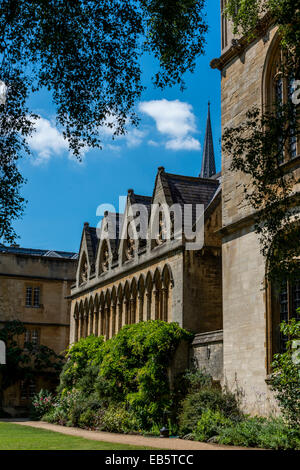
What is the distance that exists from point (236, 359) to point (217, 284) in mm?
5746

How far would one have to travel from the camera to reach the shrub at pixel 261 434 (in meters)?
13.0

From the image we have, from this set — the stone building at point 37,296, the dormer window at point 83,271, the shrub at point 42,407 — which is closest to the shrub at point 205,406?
the shrub at point 42,407

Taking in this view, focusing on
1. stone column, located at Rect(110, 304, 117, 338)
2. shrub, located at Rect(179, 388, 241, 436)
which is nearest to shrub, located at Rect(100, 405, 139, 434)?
shrub, located at Rect(179, 388, 241, 436)

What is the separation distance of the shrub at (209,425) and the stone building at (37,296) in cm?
2570

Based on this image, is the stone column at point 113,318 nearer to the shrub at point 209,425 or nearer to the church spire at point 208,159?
the shrub at point 209,425

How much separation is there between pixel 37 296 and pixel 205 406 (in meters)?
26.8

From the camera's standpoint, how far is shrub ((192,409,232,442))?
15797 mm

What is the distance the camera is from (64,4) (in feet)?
33.9

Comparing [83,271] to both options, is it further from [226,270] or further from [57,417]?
[226,270]

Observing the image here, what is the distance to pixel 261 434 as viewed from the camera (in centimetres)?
1378

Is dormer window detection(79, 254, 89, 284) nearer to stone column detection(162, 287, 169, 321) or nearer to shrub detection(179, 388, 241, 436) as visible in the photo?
stone column detection(162, 287, 169, 321)

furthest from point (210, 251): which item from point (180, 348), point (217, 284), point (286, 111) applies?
point (286, 111)

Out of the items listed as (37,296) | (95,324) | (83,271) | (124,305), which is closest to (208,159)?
(37,296)

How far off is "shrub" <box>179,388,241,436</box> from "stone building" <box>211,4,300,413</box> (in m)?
0.44
